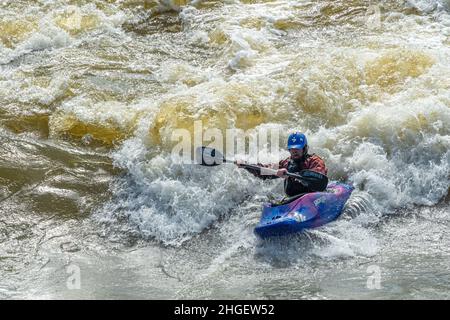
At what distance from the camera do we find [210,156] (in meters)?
7.43

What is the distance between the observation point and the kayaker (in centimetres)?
703

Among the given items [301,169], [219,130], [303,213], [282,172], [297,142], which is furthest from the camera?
[219,130]

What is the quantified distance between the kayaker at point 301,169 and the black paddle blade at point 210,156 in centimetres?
26

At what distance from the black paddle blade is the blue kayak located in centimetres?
85

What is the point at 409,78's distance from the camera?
30.0ft

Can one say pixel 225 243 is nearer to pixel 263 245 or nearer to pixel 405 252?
pixel 263 245

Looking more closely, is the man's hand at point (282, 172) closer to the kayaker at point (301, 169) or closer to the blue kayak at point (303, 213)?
the kayaker at point (301, 169)

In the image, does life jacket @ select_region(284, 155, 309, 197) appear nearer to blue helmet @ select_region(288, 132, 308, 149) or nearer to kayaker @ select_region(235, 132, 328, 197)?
kayaker @ select_region(235, 132, 328, 197)

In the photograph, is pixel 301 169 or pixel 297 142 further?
pixel 301 169

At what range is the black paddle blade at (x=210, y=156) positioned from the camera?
743 cm

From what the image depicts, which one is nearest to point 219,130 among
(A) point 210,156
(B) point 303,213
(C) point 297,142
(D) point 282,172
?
(A) point 210,156

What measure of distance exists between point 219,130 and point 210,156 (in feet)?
3.73

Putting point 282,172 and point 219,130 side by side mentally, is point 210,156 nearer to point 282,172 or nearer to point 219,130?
point 282,172
